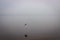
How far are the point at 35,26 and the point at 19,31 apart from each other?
0.15 metres

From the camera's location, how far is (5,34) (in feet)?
2.31

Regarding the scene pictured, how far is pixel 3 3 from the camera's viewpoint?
2.33 feet

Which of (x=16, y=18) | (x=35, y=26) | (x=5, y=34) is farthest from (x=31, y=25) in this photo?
(x=5, y=34)

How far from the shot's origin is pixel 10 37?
71 centimetres

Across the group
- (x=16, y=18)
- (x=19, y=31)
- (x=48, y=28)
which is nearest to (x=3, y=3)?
(x=16, y=18)

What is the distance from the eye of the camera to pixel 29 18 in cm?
70

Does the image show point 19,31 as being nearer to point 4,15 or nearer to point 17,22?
point 17,22


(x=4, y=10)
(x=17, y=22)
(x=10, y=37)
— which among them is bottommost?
(x=10, y=37)

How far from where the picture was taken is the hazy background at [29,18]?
693 mm

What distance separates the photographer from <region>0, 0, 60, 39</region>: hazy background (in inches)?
27.3

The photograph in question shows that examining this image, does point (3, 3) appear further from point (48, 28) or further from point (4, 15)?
point (48, 28)

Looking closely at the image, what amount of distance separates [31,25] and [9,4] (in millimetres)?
278

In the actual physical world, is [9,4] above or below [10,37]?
above

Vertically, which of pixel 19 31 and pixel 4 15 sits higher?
pixel 4 15
